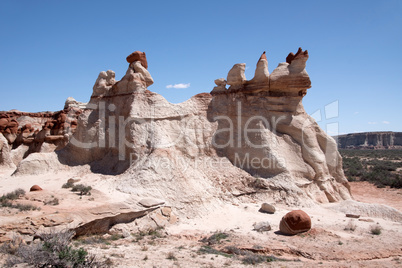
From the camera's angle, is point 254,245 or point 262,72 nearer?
point 254,245

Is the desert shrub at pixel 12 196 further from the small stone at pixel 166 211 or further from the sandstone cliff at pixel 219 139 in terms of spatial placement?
the small stone at pixel 166 211

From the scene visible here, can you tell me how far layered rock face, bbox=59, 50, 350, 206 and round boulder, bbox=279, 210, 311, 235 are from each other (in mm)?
3371

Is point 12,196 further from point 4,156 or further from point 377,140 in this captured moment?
point 377,140

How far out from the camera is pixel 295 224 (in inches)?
375

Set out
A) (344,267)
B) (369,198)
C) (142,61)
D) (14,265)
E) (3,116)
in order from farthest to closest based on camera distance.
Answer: (3,116), (369,198), (142,61), (344,267), (14,265)

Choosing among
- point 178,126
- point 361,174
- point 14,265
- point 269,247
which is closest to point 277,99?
point 178,126

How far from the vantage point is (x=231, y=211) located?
11883mm

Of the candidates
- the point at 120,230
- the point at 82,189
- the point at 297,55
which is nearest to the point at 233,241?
the point at 120,230

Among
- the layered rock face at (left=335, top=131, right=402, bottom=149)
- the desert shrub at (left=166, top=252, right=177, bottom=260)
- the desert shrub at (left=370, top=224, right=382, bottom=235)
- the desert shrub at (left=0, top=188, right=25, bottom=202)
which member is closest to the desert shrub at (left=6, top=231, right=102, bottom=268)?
the desert shrub at (left=166, top=252, right=177, bottom=260)

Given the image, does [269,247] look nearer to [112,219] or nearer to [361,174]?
[112,219]

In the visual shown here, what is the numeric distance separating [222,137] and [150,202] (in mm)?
5862

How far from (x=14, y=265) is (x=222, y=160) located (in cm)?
996

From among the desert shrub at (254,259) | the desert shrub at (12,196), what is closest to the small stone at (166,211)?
the desert shrub at (254,259)

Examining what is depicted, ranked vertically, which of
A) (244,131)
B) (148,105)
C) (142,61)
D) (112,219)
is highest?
(142,61)
